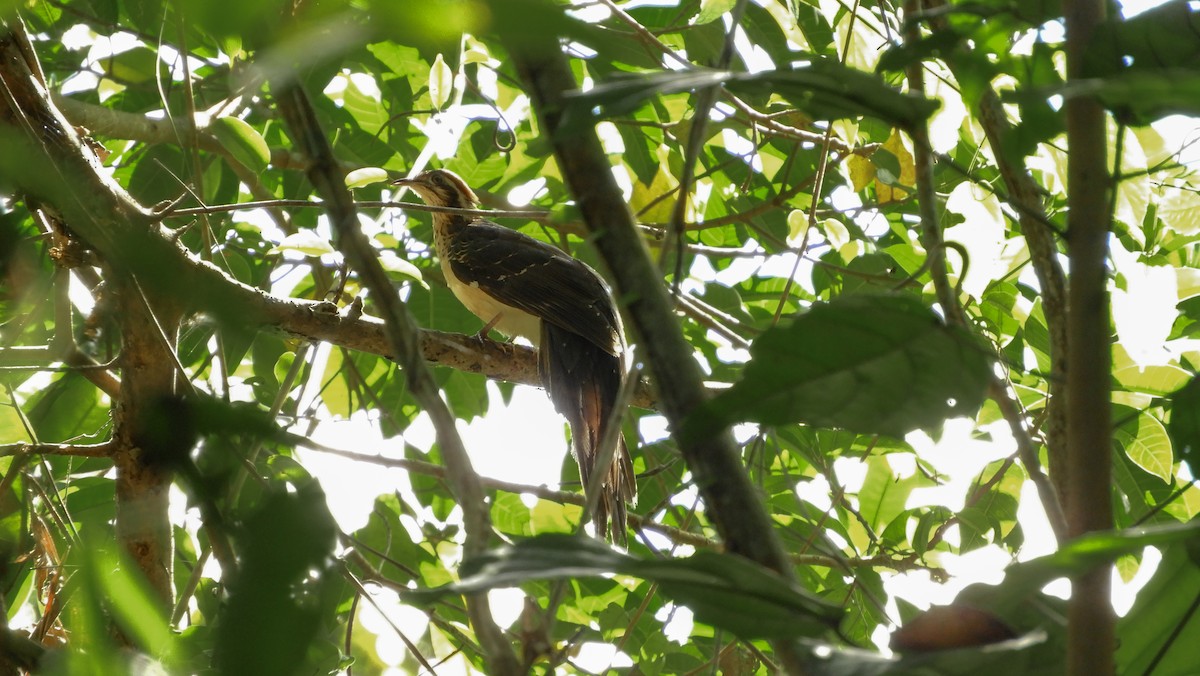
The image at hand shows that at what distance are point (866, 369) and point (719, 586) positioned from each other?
0.67 ft

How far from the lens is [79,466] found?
291 cm

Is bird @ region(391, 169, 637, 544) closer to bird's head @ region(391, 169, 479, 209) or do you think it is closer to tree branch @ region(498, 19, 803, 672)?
bird's head @ region(391, 169, 479, 209)

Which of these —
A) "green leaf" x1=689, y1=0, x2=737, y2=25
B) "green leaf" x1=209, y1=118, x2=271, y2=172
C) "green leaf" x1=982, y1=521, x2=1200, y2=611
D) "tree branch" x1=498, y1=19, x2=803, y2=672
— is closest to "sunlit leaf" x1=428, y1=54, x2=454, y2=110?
"green leaf" x1=209, y1=118, x2=271, y2=172

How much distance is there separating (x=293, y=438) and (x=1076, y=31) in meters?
0.69

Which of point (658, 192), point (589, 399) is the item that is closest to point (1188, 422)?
point (658, 192)

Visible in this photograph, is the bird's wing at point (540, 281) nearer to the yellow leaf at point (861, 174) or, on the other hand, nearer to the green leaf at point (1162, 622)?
the yellow leaf at point (861, 174)

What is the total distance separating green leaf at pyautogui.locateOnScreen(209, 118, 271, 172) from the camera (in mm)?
2529

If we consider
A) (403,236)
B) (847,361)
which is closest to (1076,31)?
(847,361)

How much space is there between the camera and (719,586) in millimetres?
702

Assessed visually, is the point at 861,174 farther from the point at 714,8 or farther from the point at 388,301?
the point at 388,301

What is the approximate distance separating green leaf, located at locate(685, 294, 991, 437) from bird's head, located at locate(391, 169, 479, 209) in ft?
13.1

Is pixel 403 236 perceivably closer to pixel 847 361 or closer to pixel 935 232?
pixel 935 232

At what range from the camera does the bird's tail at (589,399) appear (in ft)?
11.0

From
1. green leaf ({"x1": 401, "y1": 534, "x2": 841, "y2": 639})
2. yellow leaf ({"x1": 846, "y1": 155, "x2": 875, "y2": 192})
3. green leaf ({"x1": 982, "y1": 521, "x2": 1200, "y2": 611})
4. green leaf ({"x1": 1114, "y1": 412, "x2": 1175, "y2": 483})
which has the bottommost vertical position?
green leaf ({"x1": 982, "y1": 521, "x2": 1200, "y2": 611})
